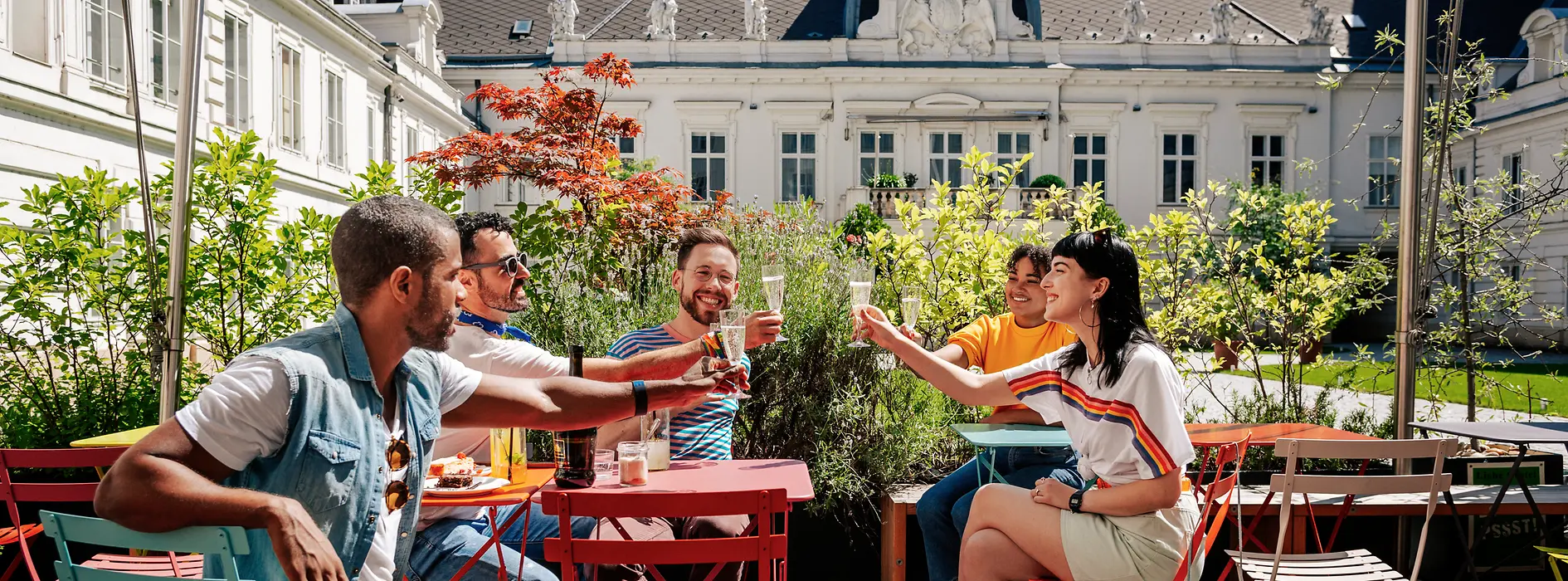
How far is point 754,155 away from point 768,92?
166cm

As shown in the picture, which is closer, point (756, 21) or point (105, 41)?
point (105, 41)

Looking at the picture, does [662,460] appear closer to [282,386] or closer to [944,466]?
[282,386]

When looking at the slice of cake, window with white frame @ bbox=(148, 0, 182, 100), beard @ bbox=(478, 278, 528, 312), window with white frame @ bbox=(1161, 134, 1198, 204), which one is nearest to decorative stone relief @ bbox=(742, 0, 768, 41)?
window with white frame @ bbox=(1161, 134, 1198, 204)

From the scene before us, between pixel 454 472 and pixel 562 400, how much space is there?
2.12 ft

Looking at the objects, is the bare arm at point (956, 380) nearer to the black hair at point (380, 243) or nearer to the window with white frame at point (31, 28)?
the black hair at point (380, 243)

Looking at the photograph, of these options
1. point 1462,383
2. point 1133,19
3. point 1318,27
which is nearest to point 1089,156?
point 1133,19

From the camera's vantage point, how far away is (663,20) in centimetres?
2786

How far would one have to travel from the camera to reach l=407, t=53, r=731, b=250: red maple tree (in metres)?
8.84

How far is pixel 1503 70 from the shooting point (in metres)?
28.1

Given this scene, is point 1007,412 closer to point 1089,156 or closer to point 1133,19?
point 1089,156

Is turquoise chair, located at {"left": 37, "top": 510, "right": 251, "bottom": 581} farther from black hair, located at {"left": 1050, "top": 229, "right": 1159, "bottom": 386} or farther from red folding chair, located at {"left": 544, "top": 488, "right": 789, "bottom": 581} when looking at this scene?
black hair, located at {"left": 1050, "top": 229, "right": 1159, "bottom": 386}

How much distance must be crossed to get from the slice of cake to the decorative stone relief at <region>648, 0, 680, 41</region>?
25539mm

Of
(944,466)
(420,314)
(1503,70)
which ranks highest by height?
(1503,70)

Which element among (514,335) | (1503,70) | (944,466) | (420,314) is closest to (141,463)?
(420,314)
